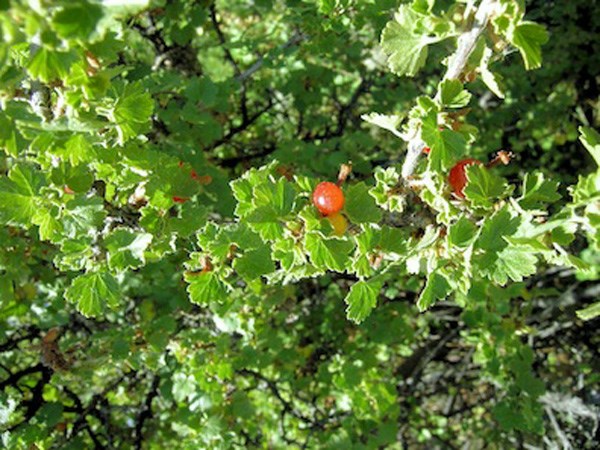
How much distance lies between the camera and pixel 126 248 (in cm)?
126

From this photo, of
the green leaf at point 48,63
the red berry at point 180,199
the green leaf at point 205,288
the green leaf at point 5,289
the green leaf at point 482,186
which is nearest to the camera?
the green leaf at point 48,63

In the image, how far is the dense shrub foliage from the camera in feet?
3.43

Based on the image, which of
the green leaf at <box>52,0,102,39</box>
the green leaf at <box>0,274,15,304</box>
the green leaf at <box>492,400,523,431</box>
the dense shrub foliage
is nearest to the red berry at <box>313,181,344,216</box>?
the dense shrub foliage

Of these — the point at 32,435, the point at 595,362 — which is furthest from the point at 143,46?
the point at 595,362

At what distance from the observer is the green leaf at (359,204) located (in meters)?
1.15

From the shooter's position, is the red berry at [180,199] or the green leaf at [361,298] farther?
the red berry at [180,199]

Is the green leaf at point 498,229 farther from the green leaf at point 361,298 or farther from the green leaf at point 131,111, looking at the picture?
the green leaf at point 131,111

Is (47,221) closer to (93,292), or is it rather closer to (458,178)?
(93,292)

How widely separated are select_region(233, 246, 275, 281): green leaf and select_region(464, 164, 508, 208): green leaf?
44 cm

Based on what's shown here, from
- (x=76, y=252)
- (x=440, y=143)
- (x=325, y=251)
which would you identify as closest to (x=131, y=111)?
(x=76, y=252)

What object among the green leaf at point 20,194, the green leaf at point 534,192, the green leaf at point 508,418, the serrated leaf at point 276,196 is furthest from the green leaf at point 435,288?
the green leaf at point 508,418

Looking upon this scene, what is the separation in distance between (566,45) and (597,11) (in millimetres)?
324

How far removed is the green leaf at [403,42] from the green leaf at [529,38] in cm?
18

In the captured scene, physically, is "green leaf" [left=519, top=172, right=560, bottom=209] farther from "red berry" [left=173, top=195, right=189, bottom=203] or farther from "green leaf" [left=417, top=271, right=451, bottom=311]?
"red berry" [left=173, top=195, right=189, bottom=203]
